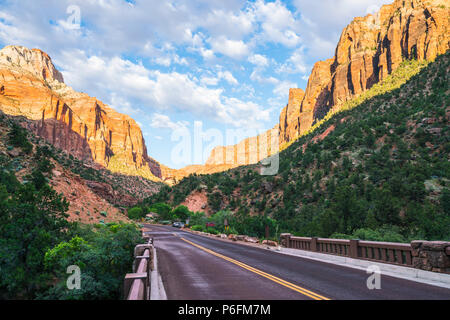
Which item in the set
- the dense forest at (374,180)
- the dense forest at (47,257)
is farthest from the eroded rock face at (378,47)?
the dense forest at (47,257)

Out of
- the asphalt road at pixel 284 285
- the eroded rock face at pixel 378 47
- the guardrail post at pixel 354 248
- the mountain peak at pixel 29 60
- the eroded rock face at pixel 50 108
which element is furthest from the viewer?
the mountain peak at pixel 29 60

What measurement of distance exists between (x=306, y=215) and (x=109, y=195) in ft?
175

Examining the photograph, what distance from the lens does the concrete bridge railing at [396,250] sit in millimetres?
8991

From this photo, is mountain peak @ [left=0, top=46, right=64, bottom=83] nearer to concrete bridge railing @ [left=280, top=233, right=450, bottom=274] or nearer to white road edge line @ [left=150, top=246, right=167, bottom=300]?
white road edge line @ [left=150, top=246, right=167, bottom=300]

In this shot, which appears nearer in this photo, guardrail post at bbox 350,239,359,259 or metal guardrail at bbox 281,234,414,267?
metal guardrail at bbox 281,234,414,267

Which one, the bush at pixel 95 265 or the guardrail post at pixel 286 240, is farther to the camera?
the guardrail post at pixel 286 240

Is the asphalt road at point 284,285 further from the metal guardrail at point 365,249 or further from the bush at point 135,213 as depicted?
the bush at point 135,213

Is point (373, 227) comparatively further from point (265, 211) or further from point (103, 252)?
point (265, 211)

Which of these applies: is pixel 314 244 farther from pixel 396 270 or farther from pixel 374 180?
pixel 374 180

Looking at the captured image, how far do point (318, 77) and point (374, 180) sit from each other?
141435mm

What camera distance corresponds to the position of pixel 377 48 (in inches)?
4747

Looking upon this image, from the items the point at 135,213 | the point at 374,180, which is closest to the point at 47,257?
the point at 374,180

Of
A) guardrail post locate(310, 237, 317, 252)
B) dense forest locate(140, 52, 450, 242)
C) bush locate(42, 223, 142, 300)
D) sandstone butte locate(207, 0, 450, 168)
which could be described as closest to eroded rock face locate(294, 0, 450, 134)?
sandstone butte locate(207, 0, 450, 168)

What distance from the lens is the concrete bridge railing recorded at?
8991mm
